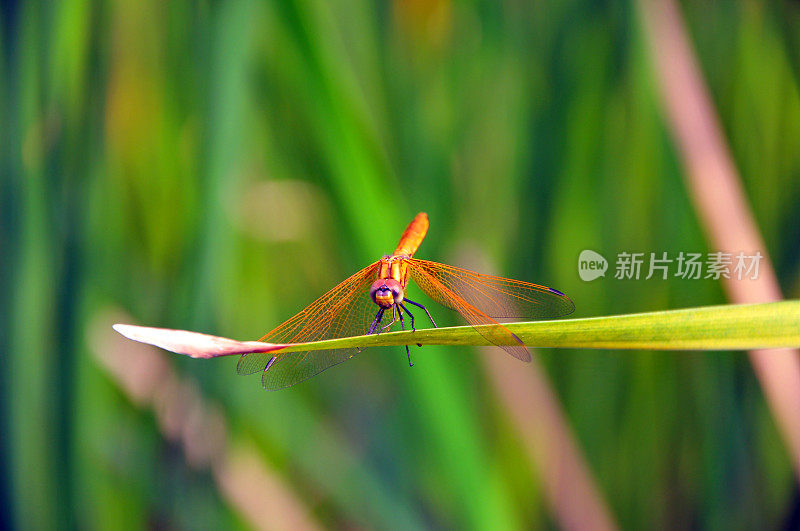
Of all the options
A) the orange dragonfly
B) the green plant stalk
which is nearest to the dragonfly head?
A: the orange dragonfly

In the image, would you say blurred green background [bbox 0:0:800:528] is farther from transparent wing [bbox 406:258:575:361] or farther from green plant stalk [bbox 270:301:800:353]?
green plant stalk [bbox 270:301:800:353]

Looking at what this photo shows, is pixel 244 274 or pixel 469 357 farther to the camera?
pixel 469 357

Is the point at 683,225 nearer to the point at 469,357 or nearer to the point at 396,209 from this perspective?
the point at 469,357

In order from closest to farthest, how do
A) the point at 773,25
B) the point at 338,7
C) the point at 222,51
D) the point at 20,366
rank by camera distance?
the point at 222,51 → the point at 20,366 → the point at 338,7 → the point at 773,25

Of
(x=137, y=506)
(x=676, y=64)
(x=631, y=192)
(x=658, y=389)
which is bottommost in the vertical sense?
(x=137, y=506)

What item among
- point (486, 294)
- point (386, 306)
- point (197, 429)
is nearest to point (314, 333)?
point (386, 306)

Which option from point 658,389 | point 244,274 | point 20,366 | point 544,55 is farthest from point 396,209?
point 658,389

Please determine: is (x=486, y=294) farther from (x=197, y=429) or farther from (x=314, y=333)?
(x=197, y=429)
